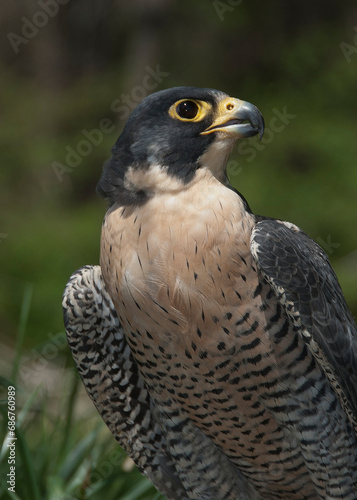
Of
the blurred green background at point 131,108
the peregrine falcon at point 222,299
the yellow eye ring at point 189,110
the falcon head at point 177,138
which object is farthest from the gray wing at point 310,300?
the blurred green background at point 131,108

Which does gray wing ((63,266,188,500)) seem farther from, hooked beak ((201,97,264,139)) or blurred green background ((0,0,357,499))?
blurred green background ((0,0,357,499))

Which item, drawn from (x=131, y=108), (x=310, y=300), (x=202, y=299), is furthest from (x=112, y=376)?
(x=131, y=108)

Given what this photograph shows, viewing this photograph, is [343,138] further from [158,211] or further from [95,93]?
[158,211]

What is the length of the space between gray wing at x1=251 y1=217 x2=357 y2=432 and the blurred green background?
2.70 m

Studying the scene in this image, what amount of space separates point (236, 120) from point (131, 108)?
176 inches

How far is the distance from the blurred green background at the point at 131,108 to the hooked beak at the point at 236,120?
2825mm

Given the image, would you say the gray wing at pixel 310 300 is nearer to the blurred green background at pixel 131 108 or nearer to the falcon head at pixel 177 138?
the falcon head at pixel 177 138

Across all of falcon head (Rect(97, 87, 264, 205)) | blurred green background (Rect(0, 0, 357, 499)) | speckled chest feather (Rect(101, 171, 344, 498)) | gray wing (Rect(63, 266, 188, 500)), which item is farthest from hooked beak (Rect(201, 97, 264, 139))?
blurred green background (Rect(0, 0, 357, 499))

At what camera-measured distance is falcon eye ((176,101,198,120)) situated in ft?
8.61

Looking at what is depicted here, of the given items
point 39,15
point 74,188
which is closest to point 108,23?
point 39,15

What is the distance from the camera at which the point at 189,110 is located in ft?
8.63

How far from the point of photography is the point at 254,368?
2.57m

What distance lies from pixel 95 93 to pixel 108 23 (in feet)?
5.94

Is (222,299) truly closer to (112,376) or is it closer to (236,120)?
(236,120)
